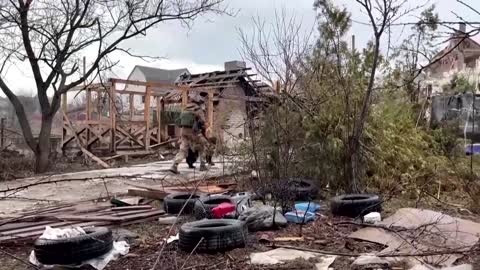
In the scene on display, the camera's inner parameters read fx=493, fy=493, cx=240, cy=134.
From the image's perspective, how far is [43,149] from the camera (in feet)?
46.3

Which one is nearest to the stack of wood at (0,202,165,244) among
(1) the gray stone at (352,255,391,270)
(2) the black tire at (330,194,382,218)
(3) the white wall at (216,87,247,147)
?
(2) the black tire at (330,194,382,218)

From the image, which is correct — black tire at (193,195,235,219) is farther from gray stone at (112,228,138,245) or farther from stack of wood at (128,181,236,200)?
stack of wood at (128,181,236,200)

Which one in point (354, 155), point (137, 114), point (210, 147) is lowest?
point (210, 147)

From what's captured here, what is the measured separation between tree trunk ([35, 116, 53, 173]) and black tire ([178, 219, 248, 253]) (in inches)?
410

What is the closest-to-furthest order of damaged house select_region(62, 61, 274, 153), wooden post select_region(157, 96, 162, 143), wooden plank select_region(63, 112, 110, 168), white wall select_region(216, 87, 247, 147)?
white wall select_region(216, 87, 247, 147), wooden plank select_region(63, 112, 110, 168), damaged house select_region(62, 61, 274, 153), wooden post select_region(157, 96, 162, 143)

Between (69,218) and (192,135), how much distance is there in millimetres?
6748

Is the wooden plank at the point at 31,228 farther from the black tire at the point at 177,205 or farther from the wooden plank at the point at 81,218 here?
the black tire at the point at 177,205

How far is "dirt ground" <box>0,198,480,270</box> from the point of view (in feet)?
14.3

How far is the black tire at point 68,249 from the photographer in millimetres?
4355

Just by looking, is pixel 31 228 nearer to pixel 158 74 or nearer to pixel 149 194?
pixel 149 194

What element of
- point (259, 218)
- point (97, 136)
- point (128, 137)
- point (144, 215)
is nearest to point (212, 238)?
point (259, 218)

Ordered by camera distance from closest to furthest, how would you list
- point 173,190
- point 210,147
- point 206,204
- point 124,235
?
point 124,235 → point 206,204 → point 173,190 → point 210,147

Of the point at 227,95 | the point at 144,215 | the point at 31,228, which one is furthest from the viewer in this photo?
the point at 227,95

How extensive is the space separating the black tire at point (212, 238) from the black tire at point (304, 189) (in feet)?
7.62
